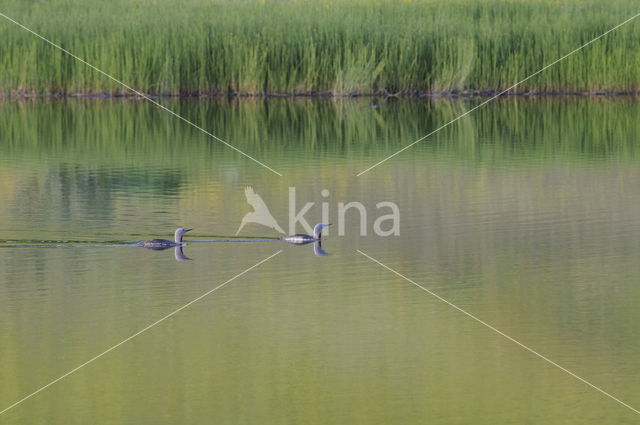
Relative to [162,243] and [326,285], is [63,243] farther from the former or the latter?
[326,285]

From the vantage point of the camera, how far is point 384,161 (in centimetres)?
1295

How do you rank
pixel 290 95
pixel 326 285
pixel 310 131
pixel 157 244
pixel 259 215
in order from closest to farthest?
pixel 326 285
pixel 157 244
pixel 259 215
pixel 310 131
pixel 290 95

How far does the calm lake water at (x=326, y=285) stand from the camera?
5.77 m

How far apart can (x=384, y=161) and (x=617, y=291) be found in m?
5.59

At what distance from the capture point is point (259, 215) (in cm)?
999

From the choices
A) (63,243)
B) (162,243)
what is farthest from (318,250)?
(63,243)

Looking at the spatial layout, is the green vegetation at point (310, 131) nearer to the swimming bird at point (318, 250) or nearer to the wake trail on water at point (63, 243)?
the wake trail on water at point (63, 243)

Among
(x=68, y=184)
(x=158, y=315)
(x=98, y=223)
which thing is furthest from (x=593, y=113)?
(x=158, y=315)

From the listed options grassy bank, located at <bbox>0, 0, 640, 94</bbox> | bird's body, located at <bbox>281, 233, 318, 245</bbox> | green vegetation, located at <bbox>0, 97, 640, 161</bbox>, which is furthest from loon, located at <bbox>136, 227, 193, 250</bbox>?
grassy bank, located at <bbox>0, 0, 640, 94</bbox>

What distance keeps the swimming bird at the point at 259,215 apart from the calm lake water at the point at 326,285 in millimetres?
93

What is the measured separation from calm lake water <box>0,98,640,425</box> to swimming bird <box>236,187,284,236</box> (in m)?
0.09

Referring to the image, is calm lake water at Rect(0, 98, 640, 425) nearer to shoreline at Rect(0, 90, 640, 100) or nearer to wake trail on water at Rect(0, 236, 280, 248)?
wake trail on water at Rect(0, 236, 280, 248)

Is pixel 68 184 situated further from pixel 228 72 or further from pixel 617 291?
pixel 228 72

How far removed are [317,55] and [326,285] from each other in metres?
12.6
